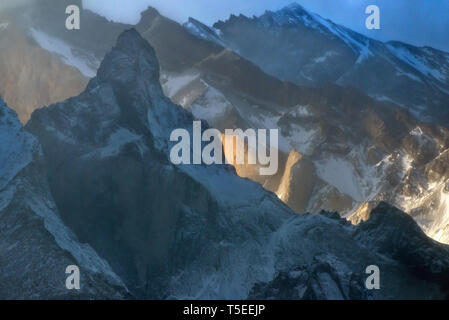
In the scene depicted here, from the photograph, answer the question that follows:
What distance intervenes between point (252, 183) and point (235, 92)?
63159 mm

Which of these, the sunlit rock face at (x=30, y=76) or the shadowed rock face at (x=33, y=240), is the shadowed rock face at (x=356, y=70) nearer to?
the sunlit rock face at (x=30, y=76)

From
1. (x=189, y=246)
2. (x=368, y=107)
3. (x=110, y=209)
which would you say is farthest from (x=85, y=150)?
(x=368, y=107)

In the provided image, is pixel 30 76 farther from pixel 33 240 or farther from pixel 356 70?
pixel 356 70

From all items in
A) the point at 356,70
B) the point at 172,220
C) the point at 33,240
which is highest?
the point at 356,70

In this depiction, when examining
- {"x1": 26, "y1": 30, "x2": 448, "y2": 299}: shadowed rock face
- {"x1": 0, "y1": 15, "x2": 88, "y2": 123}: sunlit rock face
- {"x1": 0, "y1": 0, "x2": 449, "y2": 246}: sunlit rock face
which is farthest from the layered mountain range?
{"x1": 0, "y1": 15, "x2": 88, "y2": 123}: sunlit rock face

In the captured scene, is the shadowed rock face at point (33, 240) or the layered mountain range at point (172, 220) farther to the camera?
the layered mountain range at point (172, 220)

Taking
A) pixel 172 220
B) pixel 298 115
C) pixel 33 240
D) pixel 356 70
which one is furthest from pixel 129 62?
pixel 356 70

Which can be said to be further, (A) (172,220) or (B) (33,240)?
(A) (172,220)

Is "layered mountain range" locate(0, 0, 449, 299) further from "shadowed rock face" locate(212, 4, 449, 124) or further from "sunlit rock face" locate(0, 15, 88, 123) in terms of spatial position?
"shadowed rock face" locate(212, 4, 449, 124)

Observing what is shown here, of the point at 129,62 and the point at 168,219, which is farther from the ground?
the point at 129,62

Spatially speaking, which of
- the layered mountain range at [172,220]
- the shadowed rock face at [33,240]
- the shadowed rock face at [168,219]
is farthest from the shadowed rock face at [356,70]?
the shadowed rock face at [33,240]

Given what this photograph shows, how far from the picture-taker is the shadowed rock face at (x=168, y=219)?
60094 millimetres

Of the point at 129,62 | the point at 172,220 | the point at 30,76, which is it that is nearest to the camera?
the point at 172,220

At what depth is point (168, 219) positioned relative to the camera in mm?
64250
